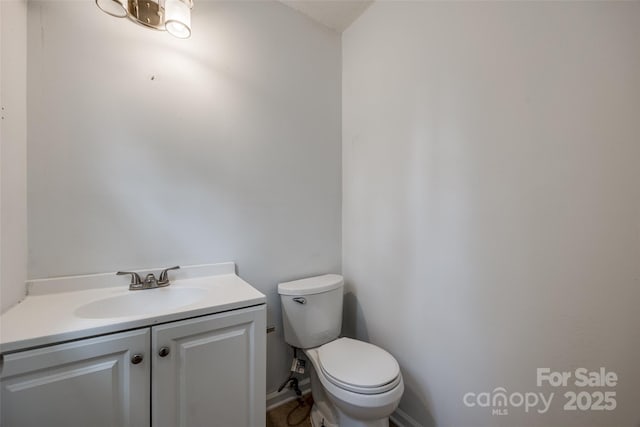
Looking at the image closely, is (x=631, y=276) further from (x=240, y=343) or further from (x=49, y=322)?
(x=49, y=322)

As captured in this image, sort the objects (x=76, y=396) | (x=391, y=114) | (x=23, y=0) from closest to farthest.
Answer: (x=76, y=396) → (x=23, y=0) → (x=391, y=114)

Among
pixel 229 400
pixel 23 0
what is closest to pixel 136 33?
pixel 23 0

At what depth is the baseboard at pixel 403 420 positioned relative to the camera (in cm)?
134

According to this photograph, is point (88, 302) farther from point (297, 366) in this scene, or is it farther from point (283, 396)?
point (283, 396)

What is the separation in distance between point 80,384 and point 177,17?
4.73ft

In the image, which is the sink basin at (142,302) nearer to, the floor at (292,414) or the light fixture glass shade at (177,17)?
the floor at (292,414)

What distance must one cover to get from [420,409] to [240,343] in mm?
1045

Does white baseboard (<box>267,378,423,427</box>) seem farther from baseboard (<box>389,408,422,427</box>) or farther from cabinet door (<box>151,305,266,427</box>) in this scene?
cabinet door (<box>151,305,266,427</box>)

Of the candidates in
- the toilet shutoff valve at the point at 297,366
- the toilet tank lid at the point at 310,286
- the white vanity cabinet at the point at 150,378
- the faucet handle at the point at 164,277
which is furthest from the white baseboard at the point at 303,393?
the faucet handle at the point at 164,277

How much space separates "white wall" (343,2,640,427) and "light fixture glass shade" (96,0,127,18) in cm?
129

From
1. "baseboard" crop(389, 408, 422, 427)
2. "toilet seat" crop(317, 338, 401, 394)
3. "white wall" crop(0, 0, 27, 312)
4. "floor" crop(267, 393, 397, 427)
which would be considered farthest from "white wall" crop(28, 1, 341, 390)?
"baseboard" crop(389, 408, 422, 427)

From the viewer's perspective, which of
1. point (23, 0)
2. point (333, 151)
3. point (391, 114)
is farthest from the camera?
point (333, 151)

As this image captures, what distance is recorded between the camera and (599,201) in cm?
79

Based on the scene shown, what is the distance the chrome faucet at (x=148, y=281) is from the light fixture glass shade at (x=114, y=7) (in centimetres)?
114
